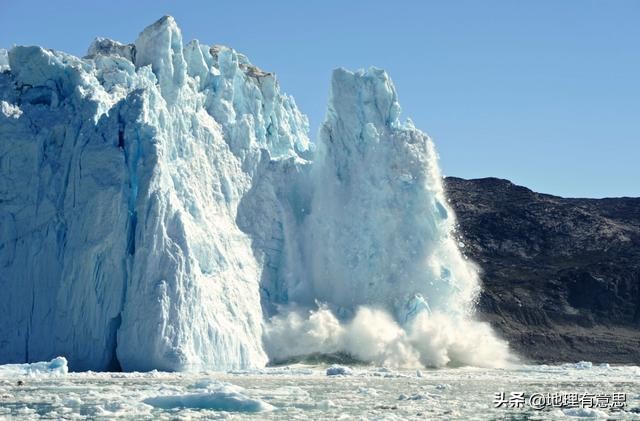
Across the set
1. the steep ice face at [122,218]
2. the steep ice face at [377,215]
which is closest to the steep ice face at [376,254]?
the steep ice face at [377,215]

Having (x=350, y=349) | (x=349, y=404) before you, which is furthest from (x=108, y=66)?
(x=349, y=404)

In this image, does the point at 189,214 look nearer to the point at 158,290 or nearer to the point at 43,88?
the point at 158,290

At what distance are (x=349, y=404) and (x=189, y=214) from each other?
47.2 feet

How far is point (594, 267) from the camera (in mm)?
61375

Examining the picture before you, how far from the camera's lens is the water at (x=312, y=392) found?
1931 centimetres

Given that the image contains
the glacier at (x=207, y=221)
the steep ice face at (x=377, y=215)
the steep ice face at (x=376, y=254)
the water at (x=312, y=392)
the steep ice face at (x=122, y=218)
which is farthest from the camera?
the steep ice face at (x=377, y=215)

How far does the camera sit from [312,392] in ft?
79.2

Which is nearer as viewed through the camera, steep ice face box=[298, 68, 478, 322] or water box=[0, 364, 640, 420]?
water box=[0, 364, 640, 420]

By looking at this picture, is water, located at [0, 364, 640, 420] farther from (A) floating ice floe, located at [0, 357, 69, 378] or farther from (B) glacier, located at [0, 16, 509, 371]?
(B) glacier, located at [0, 16, 509, 371]

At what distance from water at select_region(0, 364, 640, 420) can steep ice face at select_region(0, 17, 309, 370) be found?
7.13ft

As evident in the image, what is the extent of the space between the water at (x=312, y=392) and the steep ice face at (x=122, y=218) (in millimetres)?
2174

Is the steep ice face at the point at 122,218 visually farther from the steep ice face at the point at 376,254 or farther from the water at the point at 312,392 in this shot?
the steep ice face at the point at 376,254

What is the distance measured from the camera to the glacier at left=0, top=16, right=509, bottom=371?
3123 cm

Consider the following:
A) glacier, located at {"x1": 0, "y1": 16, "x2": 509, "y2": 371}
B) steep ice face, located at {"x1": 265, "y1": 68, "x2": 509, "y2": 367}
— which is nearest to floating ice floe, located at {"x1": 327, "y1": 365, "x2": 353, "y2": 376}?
glacier, located at {"x1": 0, "y1": 16, "x2": 509, "y2": 371}
